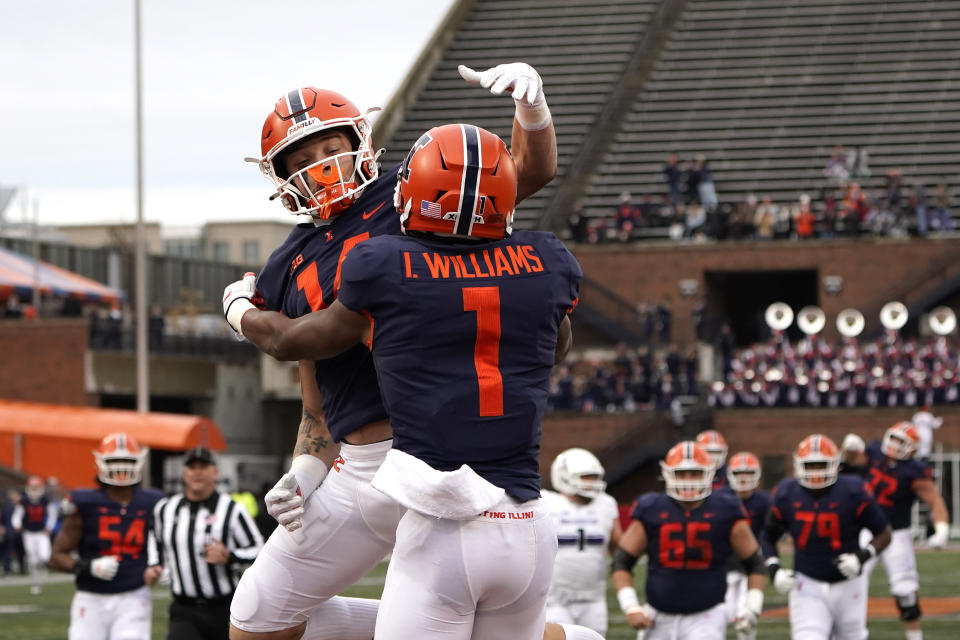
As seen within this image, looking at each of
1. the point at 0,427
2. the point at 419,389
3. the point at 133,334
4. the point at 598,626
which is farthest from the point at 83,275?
the point at 419,389

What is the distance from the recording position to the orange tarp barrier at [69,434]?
3114 centimetres

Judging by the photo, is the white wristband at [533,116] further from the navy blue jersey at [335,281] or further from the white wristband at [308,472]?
the white wristband at [308,472]

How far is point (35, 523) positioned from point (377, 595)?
8.53 metres

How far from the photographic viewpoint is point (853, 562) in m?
11.3

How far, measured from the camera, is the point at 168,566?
1020 centimetres

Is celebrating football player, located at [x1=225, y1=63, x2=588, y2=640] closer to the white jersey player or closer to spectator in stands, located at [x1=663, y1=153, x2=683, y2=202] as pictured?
the white jersey player

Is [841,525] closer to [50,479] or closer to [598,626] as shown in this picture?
[598,626]

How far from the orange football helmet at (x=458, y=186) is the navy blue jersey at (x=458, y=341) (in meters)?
0.06

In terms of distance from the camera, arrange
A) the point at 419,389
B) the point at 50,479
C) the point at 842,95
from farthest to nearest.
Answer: the point at 842,95
the point at 50,479
the point at 419,389

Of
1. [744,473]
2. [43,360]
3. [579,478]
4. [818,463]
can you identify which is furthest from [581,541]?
[43,360]

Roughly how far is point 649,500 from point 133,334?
27.8 m

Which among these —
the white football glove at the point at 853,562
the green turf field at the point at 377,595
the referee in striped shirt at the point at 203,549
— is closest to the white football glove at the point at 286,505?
the referee in striped shirt at the point at 203,549

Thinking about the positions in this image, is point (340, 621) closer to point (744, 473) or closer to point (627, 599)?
point (627, 599)

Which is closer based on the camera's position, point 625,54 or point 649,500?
point 649,500
